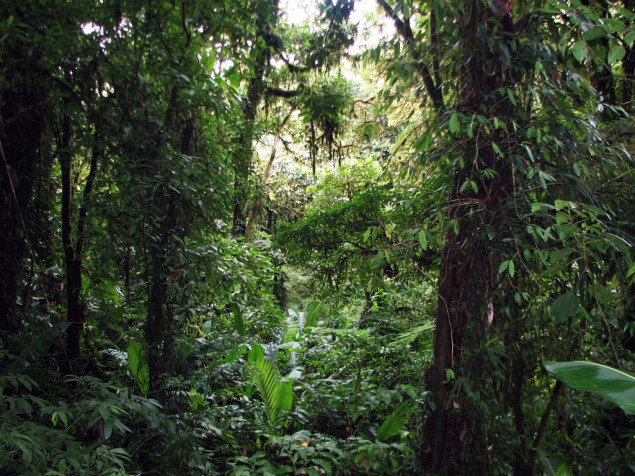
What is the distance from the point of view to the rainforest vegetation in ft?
6.60

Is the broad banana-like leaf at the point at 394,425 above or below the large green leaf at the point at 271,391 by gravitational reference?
below

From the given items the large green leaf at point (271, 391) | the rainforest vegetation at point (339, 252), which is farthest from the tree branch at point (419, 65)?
the large green leaf at point (271, 391)

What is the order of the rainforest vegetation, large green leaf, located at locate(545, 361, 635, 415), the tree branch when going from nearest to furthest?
large green leaf, located at locate(545, 361, 635, 415) < the rainforest vegetation < the tree branch

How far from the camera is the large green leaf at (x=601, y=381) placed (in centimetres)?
142

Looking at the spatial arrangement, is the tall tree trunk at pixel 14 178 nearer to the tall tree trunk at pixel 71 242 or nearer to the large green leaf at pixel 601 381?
the tall tree trunk at pixel 71 242

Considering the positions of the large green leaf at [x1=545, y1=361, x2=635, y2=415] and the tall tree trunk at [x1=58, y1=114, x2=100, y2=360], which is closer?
the large green leaf at [x1=545, y1=361, x2=635, y2=415]

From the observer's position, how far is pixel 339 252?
3.85 metres

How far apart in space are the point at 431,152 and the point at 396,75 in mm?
623

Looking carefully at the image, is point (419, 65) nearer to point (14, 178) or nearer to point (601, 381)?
point (601, 381)

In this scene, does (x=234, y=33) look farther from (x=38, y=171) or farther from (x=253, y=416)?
(x=253, y=416)

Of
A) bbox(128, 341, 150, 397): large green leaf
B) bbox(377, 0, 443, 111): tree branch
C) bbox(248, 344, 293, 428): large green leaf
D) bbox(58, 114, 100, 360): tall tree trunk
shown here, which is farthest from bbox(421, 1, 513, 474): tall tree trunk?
bbox(58, 114, 100, 360): tall tree trunk

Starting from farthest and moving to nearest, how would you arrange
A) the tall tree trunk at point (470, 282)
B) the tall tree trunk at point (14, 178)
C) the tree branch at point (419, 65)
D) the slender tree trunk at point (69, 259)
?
the slender tree trunk at point (69, 259)
the tall tree trunk at point (14, 178)
the tree branch at point (419, 65)
the tall tree trunk at point (470, 282)

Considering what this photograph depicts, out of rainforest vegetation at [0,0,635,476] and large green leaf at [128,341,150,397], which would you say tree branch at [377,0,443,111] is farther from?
large green leaf at [128,341,150,397]

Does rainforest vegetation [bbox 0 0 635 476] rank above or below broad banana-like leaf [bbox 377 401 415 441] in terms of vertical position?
above
